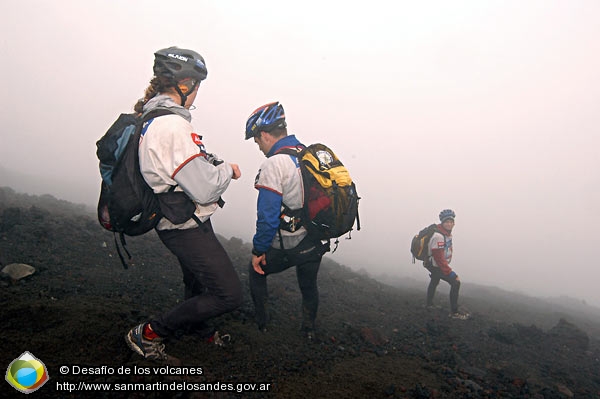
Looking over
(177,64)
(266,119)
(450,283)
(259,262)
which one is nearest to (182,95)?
(177,64)

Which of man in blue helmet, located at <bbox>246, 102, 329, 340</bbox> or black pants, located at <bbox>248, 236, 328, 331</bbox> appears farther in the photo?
black pants, located at <bbox>248, 236, 328, 331</bbox>

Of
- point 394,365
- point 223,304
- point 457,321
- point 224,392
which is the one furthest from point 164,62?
point 457,321

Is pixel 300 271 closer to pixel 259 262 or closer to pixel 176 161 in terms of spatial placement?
pixel 259 262

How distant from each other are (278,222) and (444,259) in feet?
22.9

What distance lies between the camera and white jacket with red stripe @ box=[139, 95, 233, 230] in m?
2.83

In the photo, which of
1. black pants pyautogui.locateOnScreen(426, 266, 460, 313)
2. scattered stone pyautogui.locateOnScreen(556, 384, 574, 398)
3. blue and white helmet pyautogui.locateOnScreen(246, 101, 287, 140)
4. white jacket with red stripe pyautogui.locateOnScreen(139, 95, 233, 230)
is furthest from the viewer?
black pants pyautogui.locateOnScreen(426, 266, 460, 313)

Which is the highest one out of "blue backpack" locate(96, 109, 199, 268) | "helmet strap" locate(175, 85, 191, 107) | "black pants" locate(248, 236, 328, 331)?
"helmet strap" locate(175, 85, 191, 107)

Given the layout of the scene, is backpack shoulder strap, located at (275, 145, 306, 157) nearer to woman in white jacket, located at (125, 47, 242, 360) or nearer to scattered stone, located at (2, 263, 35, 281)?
woman in white jacket, located at (125, 47, 242, 360)

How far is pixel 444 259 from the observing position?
364 inches

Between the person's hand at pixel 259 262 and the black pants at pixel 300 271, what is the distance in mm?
52

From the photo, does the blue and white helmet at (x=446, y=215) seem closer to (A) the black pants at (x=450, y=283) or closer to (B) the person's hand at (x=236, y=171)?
(A) the black pants at (x=450, y=283)

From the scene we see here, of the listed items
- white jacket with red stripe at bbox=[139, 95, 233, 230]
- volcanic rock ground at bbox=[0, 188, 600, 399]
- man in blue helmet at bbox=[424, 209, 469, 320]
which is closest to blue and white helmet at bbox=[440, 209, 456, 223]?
man in blue helmet at bbox=[424, 209, 469, 320]

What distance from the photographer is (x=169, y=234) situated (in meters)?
3.17

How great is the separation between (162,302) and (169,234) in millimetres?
2758
